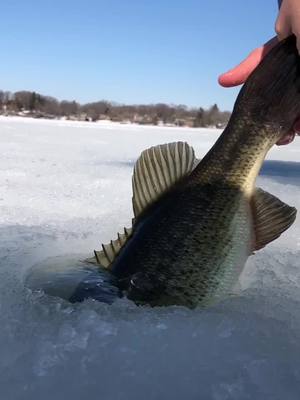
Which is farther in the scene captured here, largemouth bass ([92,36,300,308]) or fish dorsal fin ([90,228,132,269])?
fish dorsal fin ([90,228,132,269])

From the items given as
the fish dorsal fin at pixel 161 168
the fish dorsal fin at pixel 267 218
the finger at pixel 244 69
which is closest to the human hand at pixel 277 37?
the finger at pixel 244 69

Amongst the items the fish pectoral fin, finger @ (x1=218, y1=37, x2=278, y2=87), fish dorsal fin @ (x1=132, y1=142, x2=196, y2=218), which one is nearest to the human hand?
finger @ (x1=218, y1=37, x2=278, y2=87)

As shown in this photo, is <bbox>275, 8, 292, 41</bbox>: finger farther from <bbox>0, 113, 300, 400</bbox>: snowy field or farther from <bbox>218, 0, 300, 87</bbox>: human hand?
<bbox>0, 113, 300, 400</bbox>: snowy field

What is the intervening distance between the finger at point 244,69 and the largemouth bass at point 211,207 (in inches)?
8.9

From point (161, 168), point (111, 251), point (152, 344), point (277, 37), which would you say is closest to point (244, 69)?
point (277, 37)

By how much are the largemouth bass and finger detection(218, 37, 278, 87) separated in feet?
0.75

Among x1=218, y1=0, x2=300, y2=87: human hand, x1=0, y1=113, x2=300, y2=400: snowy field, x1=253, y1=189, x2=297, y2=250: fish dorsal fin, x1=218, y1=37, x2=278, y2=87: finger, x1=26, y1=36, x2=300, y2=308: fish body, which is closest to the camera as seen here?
x1=0, y1=113, x2=300, y2=400: snowy field

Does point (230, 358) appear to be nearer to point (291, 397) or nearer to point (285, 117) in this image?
point (291, 397)

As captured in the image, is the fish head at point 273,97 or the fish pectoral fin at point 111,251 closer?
the fish head at point 273,97

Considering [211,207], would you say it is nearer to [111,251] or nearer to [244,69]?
[111,251]

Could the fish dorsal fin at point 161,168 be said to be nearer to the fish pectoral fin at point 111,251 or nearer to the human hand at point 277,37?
the fish pectoral fin at point 111,251

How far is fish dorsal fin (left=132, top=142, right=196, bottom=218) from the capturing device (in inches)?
77.7

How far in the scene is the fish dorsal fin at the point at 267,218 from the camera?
6.31ft

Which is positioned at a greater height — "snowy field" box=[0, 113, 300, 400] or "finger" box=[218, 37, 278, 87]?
"finger" box=[218, 37, 278, 87]
